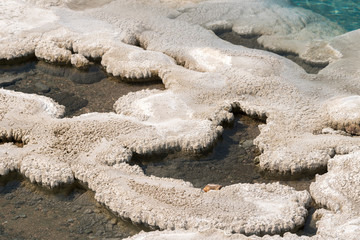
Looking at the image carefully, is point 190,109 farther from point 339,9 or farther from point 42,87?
point 339,9

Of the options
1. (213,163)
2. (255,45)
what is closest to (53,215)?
(213,163)

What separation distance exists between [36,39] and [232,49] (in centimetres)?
236

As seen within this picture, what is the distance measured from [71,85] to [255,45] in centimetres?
250

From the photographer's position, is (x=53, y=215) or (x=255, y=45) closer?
(x=53, y=215)

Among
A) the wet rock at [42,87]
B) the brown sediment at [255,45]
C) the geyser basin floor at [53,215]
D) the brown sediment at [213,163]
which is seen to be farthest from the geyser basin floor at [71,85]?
the brown sediment at [255,45]

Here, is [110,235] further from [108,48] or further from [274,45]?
[274,45]

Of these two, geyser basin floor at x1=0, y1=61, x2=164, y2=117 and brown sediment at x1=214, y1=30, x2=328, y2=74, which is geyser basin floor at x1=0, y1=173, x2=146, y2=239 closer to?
geyser basin floor at x1=0, y1=61, x2=164, y2=117

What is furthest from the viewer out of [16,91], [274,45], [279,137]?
[274,45]

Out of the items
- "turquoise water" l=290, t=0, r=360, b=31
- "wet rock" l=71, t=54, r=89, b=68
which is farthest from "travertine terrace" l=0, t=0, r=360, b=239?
"turquoise water" l=290, t=0, r=360, b=31

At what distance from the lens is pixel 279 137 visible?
200 inches

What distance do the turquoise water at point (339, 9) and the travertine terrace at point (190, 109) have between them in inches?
24.3

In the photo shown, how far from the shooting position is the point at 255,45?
286 inches

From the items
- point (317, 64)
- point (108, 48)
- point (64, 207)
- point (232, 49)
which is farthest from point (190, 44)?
point (64, 207)

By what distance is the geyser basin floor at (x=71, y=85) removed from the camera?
5.85 metres
